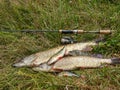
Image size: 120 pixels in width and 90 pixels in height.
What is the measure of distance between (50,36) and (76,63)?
0.57 metres

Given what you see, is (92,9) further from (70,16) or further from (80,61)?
(80,61)

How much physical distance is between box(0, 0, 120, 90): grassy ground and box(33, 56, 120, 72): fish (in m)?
0.06

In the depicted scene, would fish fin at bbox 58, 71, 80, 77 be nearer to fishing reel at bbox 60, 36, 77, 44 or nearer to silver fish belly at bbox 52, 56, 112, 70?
silver fish belly at bbox 52, 56, 112, 70

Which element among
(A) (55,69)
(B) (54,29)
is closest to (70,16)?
(B) (54,29)

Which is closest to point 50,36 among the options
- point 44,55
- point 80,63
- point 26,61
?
point 44,55

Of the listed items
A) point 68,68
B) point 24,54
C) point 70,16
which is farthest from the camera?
point 70,16

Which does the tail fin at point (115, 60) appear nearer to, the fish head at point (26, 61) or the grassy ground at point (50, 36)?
the grassy ground at point (50, 36)

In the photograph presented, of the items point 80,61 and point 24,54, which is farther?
point 24,54

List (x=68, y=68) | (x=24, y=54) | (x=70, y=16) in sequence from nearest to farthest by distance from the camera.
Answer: (x=68, y=68), (x=24, y=54), (x=70, y=16)

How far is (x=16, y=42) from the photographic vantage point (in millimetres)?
4156

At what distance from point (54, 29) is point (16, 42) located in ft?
1.64

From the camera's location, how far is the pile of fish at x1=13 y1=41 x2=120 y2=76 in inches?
149

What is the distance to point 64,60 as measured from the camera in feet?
12.6

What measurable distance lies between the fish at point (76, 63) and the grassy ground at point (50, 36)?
6 cm
